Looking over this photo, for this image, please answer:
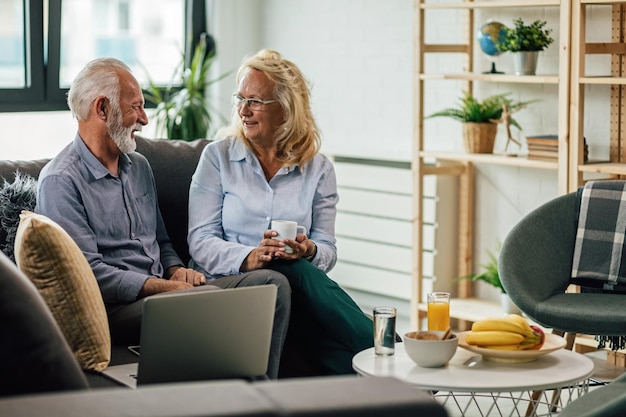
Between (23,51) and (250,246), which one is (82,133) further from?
(23,51)

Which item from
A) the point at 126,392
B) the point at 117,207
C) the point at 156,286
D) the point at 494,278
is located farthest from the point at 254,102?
the point at 126,392

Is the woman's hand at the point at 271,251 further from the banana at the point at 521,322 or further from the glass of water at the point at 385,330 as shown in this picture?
the banana at the point at 521,322

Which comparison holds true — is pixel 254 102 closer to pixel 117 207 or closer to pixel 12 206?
pixel 117 207

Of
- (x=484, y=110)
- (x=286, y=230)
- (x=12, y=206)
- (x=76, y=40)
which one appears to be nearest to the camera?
(x=12, y=206)

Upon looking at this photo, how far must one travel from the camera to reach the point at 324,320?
3.24m

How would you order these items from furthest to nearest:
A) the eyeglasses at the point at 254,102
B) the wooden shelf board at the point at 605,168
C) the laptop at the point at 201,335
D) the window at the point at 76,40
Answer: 1. the window at the point at 76,40
2. the wooden shelf board at the point at 605,168
3. the eyeglasses at the point at 254,102
4. the laptop at the point at 201,335

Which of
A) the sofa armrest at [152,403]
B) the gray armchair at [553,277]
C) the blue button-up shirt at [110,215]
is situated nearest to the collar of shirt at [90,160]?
the blue button-up shirt at [110,215]

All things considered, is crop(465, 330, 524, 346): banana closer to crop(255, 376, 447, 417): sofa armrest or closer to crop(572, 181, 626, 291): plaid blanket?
crop(255, 376, 447, 417): sofa armrest

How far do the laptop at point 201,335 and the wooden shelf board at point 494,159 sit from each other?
7.95ft

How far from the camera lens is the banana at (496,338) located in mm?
2680

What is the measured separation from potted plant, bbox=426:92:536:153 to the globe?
16cm

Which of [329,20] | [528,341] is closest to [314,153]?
[528,341]

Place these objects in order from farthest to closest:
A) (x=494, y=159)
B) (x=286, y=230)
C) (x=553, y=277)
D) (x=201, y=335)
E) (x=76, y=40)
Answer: (x=76, y=40) → (x=494, y=159) → (x=553, y=277) → (x=286, y=230) → (x=201, y=335)

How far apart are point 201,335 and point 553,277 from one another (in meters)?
1.86
